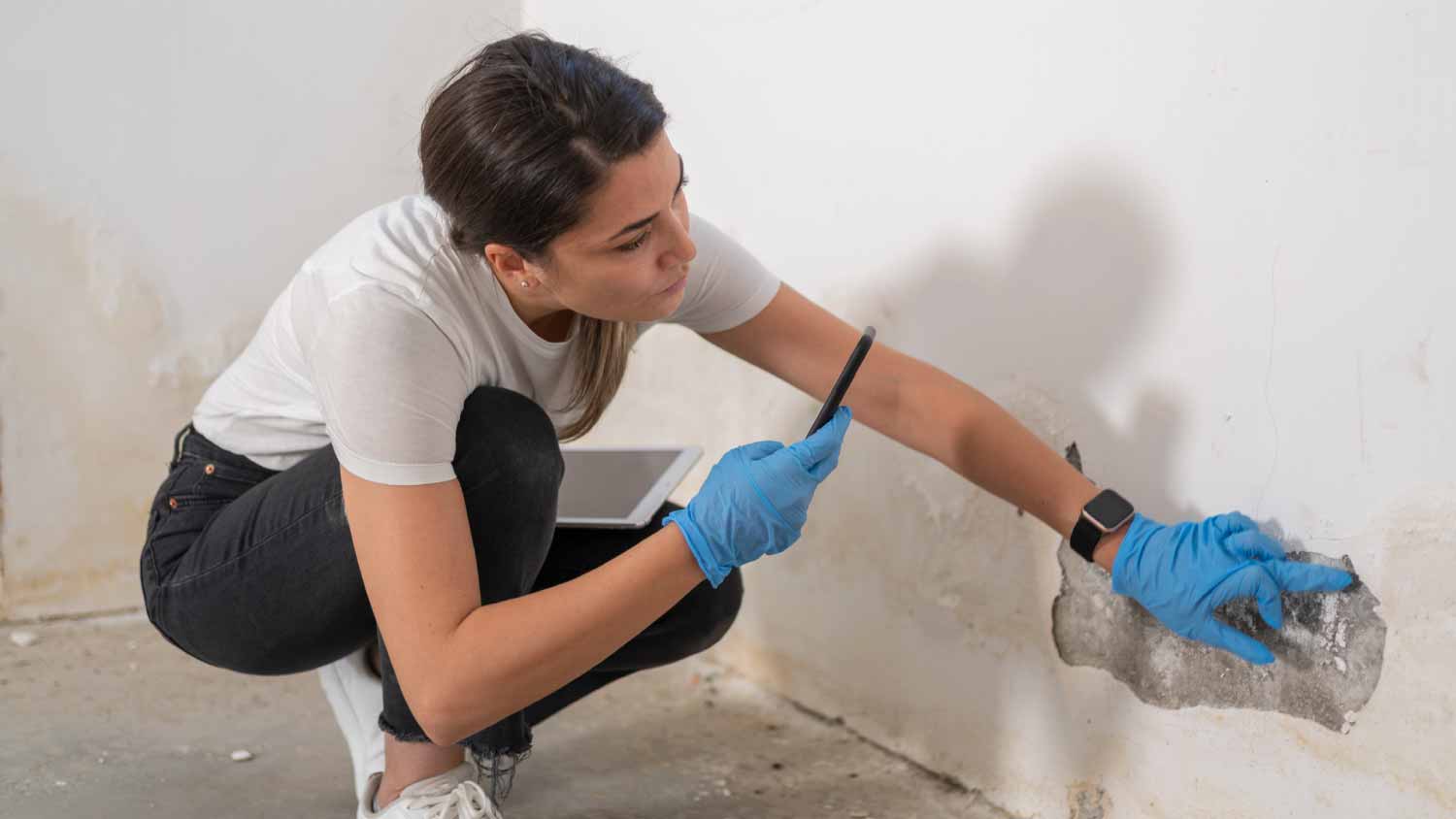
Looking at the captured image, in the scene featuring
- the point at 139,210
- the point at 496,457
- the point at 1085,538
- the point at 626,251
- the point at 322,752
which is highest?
the point at 626,251

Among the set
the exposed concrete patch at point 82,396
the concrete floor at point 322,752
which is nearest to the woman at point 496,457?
the concrete floor at point 322,752

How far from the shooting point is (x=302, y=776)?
1.54 metres

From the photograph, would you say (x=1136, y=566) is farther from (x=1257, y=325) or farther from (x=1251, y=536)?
(x=1257, y=325)

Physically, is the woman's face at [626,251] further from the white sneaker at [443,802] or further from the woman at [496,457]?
the white sneaker at [443,802]

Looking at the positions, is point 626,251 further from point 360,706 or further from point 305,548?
point 360,706

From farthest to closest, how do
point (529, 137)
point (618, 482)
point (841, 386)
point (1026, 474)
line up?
point (618, 482), point (1026, 474), point (841, 386), point (529, 137)

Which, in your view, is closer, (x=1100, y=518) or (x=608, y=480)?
(x=1100, y=518)

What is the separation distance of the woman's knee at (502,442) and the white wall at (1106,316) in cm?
50

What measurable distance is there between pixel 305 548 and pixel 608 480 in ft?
1.44

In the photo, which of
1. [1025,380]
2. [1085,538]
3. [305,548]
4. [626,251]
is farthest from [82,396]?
[1085,538]

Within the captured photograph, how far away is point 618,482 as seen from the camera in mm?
1548

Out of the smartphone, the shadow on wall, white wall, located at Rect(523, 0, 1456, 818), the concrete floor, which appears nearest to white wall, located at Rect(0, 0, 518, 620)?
the concrete floor

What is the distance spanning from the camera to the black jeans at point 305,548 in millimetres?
1173

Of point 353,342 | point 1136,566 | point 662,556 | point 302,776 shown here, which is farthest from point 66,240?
point 1136,566
